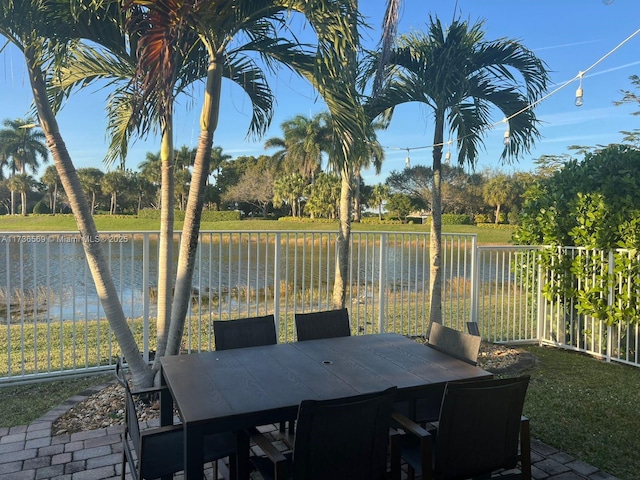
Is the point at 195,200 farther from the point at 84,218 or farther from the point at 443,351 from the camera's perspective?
the point at 443,351

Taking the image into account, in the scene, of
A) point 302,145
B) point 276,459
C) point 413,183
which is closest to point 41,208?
point 302,145

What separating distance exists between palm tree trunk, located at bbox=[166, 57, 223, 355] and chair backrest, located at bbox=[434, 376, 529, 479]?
2.38 meters

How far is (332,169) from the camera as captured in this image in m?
3.81

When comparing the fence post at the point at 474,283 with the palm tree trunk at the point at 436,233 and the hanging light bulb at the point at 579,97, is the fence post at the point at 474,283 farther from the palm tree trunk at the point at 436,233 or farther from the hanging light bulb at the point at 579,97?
the hanging light bulb at the point at 579,97

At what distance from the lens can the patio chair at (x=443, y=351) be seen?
2.72 metres

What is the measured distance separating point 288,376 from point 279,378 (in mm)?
60

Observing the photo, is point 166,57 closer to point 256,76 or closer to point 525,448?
point 256,76

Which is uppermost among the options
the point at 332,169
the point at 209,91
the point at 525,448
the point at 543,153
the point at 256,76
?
the point at 543,153

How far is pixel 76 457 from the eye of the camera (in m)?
2.84

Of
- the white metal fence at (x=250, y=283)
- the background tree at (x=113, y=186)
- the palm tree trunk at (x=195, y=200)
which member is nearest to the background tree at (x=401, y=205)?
the background tree at (x=113, y=186)

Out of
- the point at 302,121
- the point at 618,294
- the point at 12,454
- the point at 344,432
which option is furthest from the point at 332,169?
the point at 302,121

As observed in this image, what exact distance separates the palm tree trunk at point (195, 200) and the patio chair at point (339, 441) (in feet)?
6.37

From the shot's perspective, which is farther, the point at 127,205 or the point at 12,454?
the point at 127,205

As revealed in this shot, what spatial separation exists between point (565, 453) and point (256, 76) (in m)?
4.11
